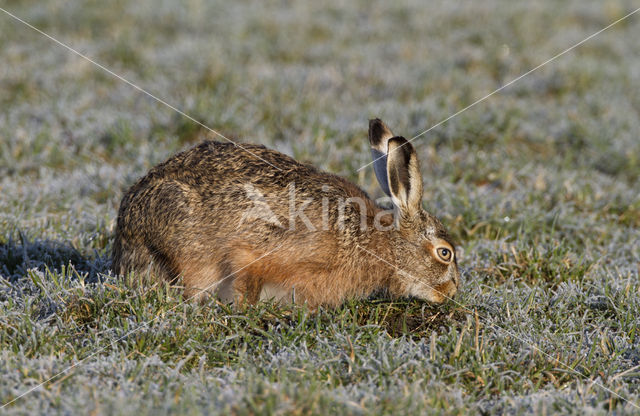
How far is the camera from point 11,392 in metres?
3.36

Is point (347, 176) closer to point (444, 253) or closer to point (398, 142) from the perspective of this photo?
point (444, 253)

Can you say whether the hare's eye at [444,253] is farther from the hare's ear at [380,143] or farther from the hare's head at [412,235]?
the hare's ear at [380,143]

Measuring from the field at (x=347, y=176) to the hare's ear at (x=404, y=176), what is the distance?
0.71 metres

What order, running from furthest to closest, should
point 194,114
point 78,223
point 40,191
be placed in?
point 194,114 → point 40,191 → point 78,223

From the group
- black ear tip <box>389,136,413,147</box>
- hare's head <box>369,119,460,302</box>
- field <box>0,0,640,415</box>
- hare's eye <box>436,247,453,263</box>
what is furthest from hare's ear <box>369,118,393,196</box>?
field <box>0,0,640,415</box>

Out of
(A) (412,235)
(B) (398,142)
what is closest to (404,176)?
(B) (398,142)

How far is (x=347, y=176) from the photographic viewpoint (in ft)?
22.1

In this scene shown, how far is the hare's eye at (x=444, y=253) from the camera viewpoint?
4902 mm

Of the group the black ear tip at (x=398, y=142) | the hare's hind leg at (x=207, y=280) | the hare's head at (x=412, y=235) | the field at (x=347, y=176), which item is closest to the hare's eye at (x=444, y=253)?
the hare's head at (x=412, y=235)

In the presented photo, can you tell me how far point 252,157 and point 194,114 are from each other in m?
3.20

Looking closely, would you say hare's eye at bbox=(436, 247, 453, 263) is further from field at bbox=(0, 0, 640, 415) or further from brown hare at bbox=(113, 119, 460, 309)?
field at bbox=(0, 0, 640, 415)

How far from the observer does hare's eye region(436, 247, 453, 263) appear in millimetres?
4902

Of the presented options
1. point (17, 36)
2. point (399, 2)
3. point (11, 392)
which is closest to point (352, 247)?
point (11, 392)

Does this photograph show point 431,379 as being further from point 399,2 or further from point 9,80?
point 399,2
